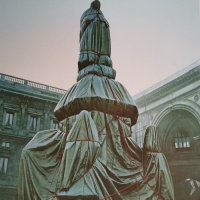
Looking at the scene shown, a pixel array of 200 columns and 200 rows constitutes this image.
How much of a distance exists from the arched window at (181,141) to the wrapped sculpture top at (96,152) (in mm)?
14953

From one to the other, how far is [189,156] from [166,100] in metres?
3.73

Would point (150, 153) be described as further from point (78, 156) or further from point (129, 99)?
point (78, 156)

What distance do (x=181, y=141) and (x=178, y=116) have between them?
163cm

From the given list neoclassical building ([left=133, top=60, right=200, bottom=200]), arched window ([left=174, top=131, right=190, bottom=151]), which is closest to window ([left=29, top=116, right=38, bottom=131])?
neoclassical building ([left=133, top=60, right=200, bottom=200])

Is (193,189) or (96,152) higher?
(96,152)

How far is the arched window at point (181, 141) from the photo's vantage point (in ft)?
59.7

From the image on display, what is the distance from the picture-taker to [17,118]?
23.3m

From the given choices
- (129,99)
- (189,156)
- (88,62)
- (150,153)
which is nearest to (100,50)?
(88,62)

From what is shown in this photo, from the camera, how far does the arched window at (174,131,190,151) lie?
59.7 feet

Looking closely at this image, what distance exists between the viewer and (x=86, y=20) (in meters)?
4.55

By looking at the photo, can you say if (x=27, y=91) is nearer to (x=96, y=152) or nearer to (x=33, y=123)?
(x=33, y=123)

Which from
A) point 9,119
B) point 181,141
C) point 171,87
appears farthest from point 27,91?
point 181,141

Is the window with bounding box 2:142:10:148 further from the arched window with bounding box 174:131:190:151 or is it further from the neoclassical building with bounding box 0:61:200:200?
the arched window with bounding box 174:131:190:151

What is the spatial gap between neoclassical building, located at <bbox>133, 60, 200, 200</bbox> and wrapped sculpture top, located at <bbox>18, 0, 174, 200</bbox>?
11.8m
